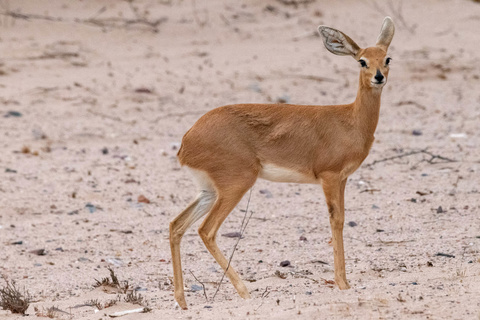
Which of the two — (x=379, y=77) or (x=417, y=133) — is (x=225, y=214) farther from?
(x=417, y=133)

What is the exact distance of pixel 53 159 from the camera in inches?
399

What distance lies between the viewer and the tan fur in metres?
5.80

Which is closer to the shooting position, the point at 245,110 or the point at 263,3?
the point at 245,110

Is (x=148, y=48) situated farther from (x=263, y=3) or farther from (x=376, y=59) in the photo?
(x=376, y=59)

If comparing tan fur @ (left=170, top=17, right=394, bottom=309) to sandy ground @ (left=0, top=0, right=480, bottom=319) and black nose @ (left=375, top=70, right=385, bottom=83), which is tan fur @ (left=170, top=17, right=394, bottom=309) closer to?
black nose @ (left=375, top=70, right=385, bottom=83)

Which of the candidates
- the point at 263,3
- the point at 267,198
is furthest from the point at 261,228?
the point at 263,3

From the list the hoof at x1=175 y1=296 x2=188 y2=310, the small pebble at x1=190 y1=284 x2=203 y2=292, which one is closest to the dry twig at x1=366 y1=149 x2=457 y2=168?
the small pebble at x1=190 y1=284 x2=203 y2=292

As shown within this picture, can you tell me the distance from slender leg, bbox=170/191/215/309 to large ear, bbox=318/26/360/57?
4.95ft

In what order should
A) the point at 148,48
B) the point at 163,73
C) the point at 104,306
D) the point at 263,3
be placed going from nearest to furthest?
the point at 104,306, the point at 163,73, the point at 148,48, the point at 263,3

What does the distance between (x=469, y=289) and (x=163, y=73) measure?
29.9ft

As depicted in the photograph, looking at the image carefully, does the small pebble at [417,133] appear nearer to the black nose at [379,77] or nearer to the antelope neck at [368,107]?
the antelope neck at [368,107]

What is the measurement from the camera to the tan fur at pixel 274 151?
580 cm

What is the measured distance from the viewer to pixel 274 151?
596 centimetres

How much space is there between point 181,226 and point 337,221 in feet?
3.82
